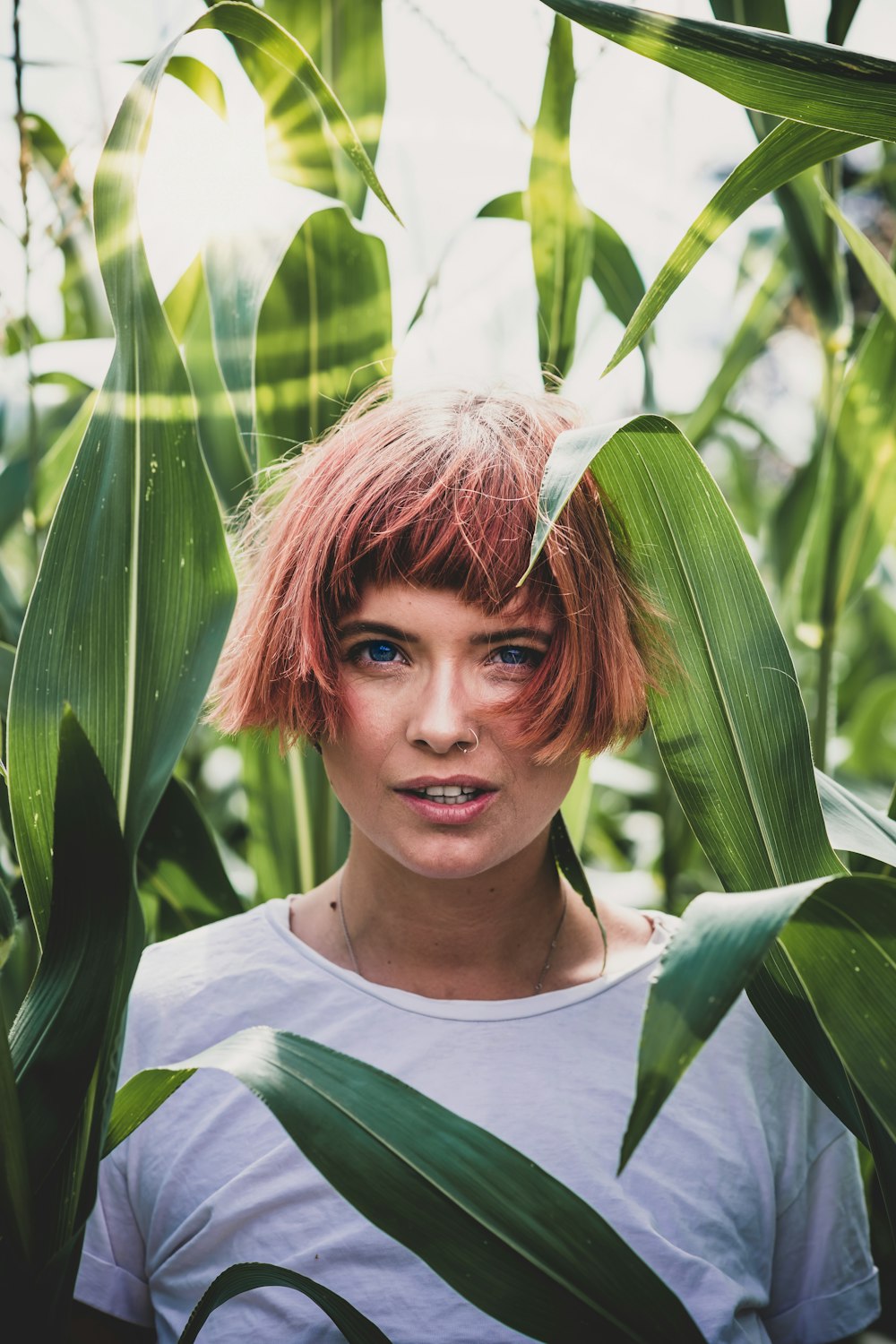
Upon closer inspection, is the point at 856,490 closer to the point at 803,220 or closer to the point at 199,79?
the point at 803,220

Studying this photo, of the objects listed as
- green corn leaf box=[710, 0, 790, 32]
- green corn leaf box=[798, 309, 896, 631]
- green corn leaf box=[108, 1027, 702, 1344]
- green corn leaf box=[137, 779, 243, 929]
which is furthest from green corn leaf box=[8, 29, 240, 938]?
green corn leaf box=[798, 309, 896, 631]

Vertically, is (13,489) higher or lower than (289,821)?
higher

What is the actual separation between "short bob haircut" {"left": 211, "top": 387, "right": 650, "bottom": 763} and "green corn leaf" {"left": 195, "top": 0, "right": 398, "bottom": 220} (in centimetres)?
14

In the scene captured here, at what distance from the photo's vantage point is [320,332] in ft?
2.31

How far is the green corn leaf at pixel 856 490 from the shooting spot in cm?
69

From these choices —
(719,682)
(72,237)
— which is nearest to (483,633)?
(719,682)

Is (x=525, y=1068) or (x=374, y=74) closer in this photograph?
(x=525, y=1068)

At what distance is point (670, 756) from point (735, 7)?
420mm

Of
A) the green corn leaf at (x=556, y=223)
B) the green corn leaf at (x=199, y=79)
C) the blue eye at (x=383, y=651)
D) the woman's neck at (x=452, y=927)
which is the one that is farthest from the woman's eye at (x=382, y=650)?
the green corn leaf at (x=199, y=79)

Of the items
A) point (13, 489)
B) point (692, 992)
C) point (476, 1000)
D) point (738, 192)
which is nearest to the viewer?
point (692, 992)

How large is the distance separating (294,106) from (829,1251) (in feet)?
2.30

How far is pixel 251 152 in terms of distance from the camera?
68cm

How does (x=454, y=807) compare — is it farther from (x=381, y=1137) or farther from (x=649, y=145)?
(x=649, y=145)

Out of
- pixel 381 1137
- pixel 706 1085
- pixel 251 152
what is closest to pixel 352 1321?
pixel 381 1137
